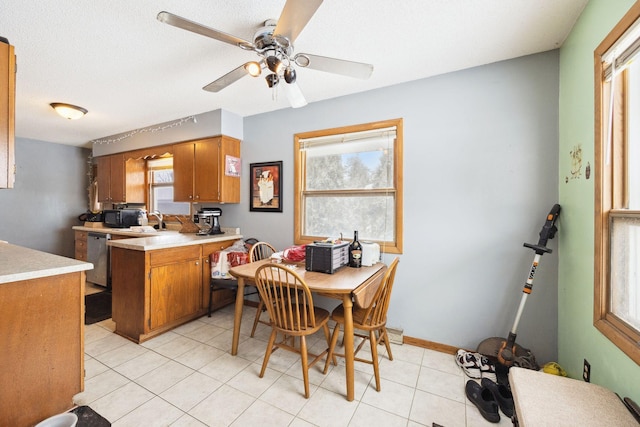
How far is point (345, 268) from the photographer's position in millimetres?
2242

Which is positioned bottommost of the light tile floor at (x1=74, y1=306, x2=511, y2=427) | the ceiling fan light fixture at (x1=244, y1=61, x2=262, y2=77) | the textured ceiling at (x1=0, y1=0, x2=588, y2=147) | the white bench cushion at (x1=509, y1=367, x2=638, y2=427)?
the light tile floor at (x1=74, y1=306, x2=511, y2=427)

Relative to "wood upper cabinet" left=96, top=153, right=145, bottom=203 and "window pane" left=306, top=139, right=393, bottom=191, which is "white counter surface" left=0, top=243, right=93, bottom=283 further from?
"wood upper cabinet" left=96, top=153, right=145, bottom=203

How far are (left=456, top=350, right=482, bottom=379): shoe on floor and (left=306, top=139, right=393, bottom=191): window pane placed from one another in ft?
5.13

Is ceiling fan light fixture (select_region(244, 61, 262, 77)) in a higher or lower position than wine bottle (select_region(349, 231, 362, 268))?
higher

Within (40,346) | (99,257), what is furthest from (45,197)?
(40,346)

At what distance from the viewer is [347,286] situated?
1739mm

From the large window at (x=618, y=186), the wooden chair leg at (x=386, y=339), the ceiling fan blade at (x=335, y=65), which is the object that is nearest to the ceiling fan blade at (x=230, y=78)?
the ceiling fan blade at (x=335, y=65)

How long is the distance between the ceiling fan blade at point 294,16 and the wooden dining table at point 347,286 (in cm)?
150

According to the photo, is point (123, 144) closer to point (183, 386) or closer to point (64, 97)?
point (64, 97)

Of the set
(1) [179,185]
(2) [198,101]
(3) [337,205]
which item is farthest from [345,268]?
(1) [179,185]

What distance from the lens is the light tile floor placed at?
158cm

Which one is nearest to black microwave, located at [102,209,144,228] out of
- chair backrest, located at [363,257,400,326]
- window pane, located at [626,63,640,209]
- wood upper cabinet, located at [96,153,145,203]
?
wood upper cabinet, located at [96,153,145,203]

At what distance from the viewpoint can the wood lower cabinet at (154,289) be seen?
2.44 meters

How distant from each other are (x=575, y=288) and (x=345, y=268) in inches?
60.3
